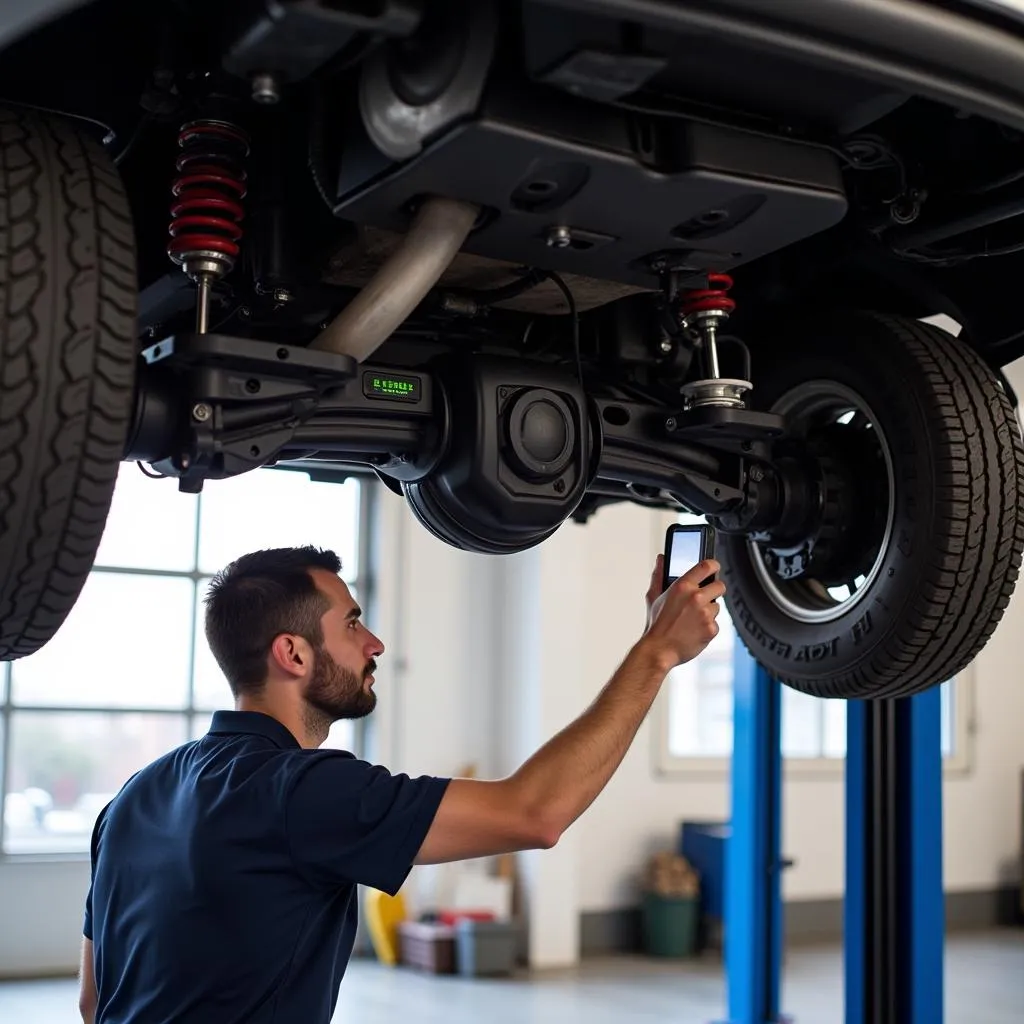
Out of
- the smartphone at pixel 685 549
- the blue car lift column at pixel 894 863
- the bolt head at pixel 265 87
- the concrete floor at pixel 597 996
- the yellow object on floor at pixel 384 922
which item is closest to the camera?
the bolt head at pixel 265 87

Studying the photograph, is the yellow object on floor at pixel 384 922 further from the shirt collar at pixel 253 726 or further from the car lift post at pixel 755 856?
the shirt collar at pixel 253 726

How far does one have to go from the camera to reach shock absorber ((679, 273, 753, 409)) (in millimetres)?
1772

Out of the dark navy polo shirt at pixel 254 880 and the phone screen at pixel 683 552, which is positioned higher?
the phone screen at pixel 683 552

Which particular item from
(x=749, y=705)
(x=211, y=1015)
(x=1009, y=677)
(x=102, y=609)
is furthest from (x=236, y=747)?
(x=1009, y=677)

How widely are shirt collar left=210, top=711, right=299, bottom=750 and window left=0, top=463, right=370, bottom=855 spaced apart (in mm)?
4431

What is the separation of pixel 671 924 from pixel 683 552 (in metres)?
5.79

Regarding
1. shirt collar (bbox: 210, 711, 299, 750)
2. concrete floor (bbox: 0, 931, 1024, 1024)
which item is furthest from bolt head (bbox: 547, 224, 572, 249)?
concrete floor (bbox: 0, 931, 1024, 1024)

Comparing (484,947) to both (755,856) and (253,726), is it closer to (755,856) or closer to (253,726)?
(755,856)

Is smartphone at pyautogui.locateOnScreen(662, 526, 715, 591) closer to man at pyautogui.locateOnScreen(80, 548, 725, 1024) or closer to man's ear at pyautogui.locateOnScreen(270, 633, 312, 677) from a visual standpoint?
man at pyautogui.locateOnScreen(80, 548, 725, 1024)

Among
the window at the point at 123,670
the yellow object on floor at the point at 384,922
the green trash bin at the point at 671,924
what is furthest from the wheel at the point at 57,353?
the green trash bin at the point at 671,924

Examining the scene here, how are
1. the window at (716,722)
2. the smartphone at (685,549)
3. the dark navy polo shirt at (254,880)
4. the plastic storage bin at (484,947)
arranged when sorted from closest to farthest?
1. the dark navy polo shirt at (254,880)
2. the smartphone at (685,549)
3. the plastic storage bin at (484,947)
4. the window at (716,722)

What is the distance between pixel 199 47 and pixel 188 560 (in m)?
5.70

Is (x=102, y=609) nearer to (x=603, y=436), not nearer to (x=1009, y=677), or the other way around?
(x=603, y=436)

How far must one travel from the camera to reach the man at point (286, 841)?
5.50ft
